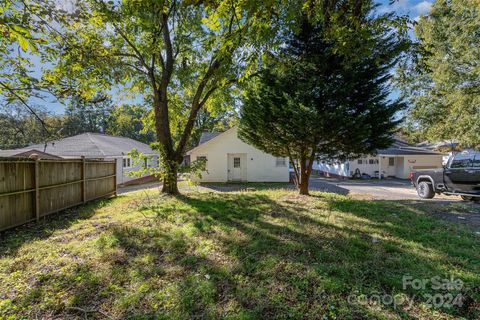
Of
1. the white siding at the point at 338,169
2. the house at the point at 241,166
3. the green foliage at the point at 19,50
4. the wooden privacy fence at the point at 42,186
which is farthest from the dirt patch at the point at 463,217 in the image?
the white siding at the point at 338,169

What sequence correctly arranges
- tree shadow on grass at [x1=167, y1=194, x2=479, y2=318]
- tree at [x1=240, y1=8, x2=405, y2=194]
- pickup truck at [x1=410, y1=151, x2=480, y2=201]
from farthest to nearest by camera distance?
pickup truck at [x1=410, y1=151, x2=480, y2=201], tree at [x1=240, y1=8, x2=405, y2=194], tree shadow on grass at [x1=167, y1=194, x2=479, y2=318]

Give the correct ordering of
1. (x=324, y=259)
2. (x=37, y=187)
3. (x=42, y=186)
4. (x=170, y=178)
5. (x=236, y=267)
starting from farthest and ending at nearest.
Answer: (x=170, y=178) < (x=42, y=186) < (x=37, y=187) < (x=324, y=259) < (x=236, y=267)

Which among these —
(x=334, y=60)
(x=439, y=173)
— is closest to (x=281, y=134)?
(x=334, y=60)

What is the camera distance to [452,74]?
1448cm

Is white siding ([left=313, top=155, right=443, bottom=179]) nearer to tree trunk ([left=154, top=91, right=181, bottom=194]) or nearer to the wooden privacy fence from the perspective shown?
tree trunk ([left=154, top=91, right=181, bottom=194])

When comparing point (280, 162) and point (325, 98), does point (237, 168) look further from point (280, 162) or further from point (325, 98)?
point (325, 98)

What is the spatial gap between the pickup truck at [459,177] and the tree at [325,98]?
295cm

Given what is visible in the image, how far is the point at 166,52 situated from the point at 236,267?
877 centimetres

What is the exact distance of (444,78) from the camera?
14.7 m

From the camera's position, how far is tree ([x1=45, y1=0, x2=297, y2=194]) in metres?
4.77

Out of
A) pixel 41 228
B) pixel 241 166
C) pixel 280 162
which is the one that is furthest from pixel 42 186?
pixel 280 162

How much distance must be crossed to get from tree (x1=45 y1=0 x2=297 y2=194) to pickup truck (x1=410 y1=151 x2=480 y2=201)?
8040 mm

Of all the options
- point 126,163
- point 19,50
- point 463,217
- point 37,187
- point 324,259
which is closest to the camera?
point 324,259

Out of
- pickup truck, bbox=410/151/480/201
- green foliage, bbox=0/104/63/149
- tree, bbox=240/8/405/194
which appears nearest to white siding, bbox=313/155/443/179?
pickup truck, bbox=410/151/480/201
